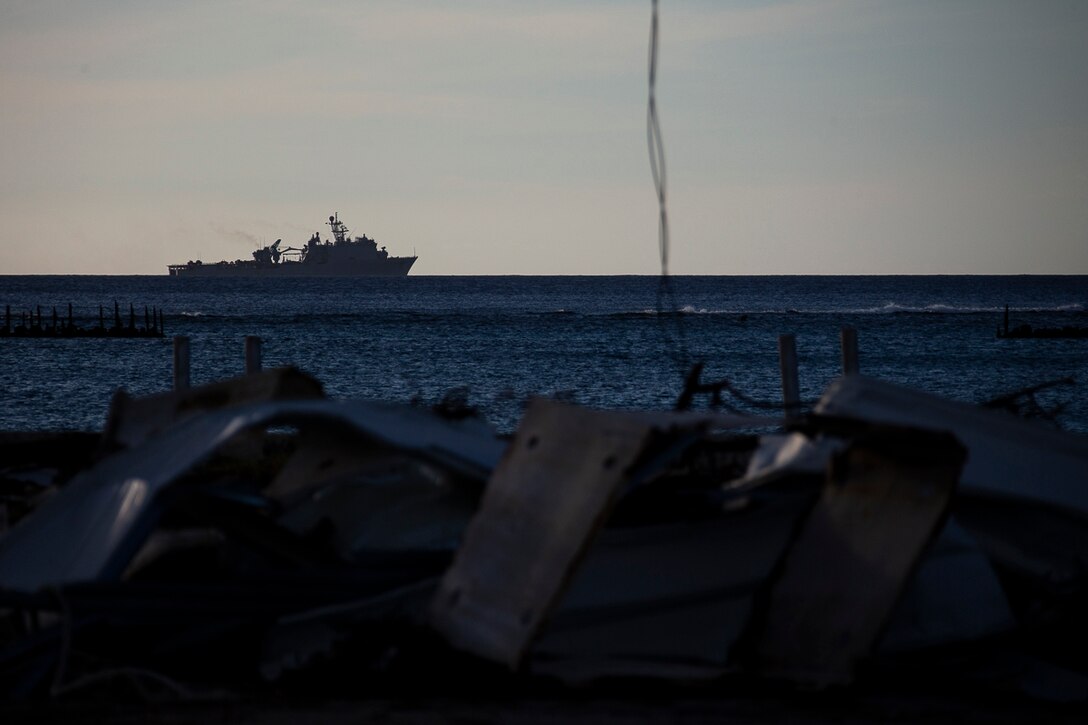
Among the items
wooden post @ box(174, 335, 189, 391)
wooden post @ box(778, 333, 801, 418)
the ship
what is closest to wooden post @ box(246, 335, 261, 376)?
wooden post @ box(174, 335, 189, 391)

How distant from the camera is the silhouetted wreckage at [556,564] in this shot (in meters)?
3.90

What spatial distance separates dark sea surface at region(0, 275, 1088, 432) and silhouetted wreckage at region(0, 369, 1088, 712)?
1.24 meters

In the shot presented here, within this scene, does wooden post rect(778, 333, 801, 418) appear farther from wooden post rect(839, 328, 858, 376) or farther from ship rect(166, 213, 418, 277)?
ship rect(166, 213, 418, 277)

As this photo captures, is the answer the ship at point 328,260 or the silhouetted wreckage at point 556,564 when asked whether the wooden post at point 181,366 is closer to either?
the silhouetted wreckage at point 556,564

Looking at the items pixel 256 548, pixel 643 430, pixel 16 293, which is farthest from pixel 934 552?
pixel 16 293

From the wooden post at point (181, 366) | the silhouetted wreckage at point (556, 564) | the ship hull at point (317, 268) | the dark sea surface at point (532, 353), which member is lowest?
the dark sea surface at point (532, 353)

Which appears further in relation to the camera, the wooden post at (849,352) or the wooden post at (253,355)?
the wooden post at (849,352)

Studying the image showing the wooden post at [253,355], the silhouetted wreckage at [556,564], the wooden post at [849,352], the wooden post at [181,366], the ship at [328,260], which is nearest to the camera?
the silhouetted wreckage at [556,564]

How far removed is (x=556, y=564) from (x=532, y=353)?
41.9 m

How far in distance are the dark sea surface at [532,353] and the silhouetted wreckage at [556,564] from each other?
124 centimetres

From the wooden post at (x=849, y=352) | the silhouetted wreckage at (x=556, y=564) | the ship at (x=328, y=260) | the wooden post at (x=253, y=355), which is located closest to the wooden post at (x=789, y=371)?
the wooden post at (x=849, y=352)

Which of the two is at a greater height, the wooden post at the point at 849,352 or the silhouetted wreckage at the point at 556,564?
the wooden post at the point at 849,352

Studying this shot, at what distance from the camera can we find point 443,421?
507cm

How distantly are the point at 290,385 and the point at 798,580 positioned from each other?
2.26m
